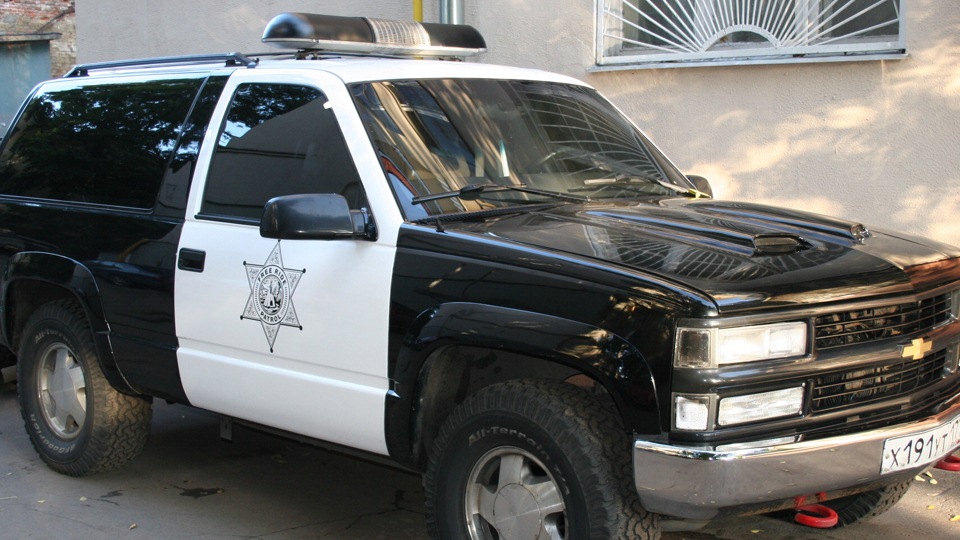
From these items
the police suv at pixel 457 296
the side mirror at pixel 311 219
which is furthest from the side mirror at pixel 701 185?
the side mirror at pixel 311 219

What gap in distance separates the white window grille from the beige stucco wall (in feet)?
0.27

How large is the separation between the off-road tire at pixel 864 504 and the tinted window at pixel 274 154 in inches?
91.3

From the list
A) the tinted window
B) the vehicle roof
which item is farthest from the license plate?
the vehicle roof

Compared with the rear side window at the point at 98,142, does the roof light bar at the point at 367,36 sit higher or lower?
higher

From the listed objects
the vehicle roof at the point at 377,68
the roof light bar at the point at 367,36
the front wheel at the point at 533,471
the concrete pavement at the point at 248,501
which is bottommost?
the concrete pavement at the point at 248,501

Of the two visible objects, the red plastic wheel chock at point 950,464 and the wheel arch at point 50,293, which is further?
the wheel arch at point 50,293

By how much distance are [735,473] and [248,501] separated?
2.73m

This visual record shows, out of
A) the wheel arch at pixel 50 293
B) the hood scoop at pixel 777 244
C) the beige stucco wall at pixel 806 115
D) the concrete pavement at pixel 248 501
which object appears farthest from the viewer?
the beige stucco wall at pixel 806 115

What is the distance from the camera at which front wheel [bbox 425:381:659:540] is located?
348 cm

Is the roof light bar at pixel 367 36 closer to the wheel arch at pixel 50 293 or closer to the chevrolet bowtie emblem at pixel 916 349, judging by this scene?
the wheel arch at pixel 50 293

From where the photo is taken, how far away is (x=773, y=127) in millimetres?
7820

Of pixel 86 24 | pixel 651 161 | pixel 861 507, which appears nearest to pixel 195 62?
pixel 651 161

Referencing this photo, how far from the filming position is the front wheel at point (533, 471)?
348cm

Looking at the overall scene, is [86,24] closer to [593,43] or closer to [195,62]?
[593,43]
